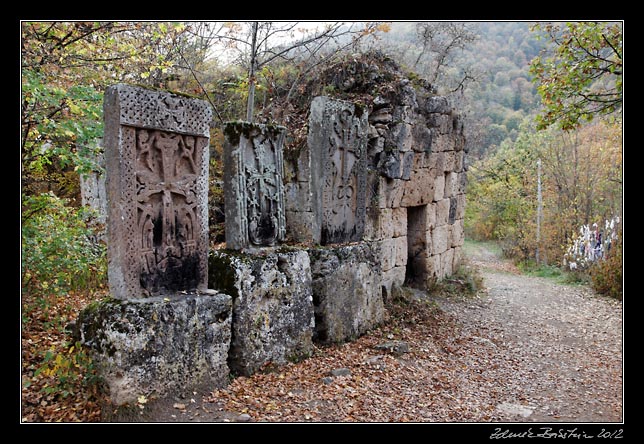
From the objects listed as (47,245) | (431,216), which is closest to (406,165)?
(431,216)

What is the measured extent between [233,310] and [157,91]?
7.02 feet

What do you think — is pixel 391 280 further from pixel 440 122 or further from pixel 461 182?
pixel 461 182

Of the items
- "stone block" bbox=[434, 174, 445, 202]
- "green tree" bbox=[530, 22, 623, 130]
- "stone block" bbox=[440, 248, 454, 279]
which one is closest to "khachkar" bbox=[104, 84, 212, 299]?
"green tree" bbox=[530, 22, 623, 130]

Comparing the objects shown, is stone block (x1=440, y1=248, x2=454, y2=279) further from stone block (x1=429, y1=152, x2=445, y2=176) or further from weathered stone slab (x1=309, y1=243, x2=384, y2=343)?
weathered stone slab (x1=309, y1=243, x2=384, y2=343)

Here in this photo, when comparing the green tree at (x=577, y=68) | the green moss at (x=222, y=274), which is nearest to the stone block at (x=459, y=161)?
the green tree at (x=577, y=68)

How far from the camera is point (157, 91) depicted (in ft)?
14.0

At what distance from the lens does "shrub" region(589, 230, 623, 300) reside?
11180 mm

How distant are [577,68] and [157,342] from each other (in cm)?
564

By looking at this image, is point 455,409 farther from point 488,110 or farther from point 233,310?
point 488,110

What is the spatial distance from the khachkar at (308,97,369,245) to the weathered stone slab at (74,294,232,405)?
7.01 feet

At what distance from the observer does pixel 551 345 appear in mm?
7559

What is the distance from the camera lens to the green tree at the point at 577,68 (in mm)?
5848

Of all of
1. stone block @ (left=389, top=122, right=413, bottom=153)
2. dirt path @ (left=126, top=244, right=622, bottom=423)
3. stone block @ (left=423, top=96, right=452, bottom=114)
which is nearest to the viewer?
dirt path @ (left=126, top=244, right=622, bottom=423)

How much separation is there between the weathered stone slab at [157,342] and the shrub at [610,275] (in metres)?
9.80
